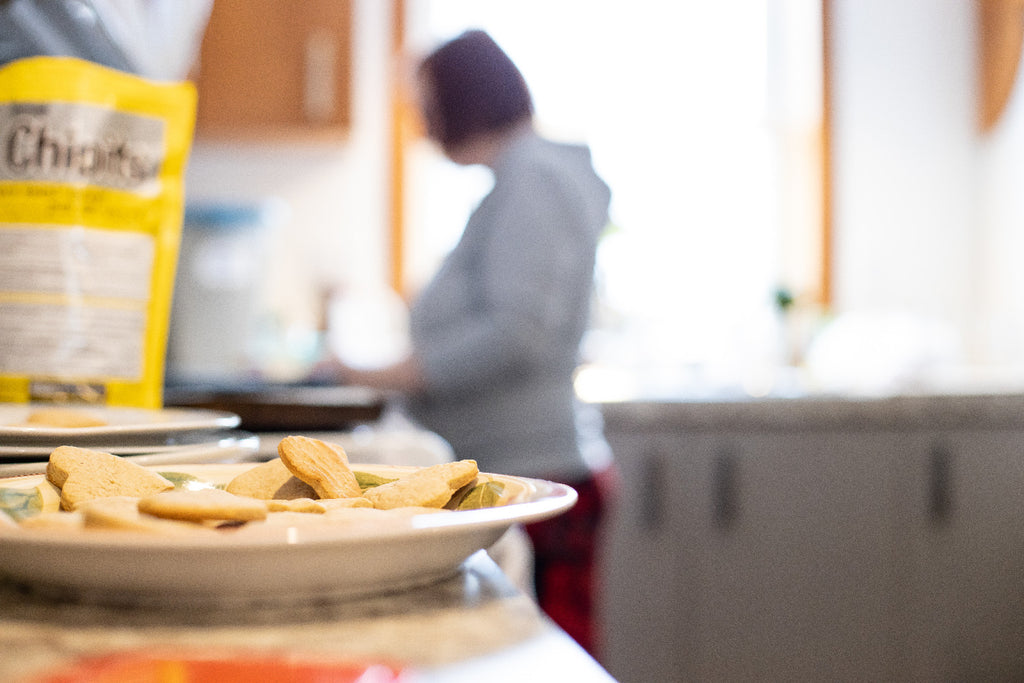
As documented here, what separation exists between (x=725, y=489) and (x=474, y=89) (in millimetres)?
1080

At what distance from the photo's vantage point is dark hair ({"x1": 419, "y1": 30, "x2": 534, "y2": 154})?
160 centimetres

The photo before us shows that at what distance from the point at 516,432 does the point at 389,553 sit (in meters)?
1.20

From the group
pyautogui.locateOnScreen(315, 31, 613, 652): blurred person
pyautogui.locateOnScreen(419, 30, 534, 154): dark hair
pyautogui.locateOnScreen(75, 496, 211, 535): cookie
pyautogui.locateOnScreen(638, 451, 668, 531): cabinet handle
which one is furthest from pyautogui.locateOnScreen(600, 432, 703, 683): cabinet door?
pyautogui.locateOnScreen(75, 496, 211, 535): cookie

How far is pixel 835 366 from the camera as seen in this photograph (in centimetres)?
267

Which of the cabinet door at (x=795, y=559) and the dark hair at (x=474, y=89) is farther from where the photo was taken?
the cabinet door at (x=795, y=559)

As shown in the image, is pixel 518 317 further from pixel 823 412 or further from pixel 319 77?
pixel 319 77

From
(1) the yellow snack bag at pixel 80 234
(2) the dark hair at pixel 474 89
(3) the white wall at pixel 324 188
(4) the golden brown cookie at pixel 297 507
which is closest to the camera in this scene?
(4) the golden brown cookie at pixel 297 507

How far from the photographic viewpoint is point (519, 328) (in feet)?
4.68

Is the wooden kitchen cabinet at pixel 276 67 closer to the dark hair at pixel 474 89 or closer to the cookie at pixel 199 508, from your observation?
the dark hair at pixel 474 89

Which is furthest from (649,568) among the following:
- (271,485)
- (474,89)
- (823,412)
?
(271,485)

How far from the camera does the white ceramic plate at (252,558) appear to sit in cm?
28

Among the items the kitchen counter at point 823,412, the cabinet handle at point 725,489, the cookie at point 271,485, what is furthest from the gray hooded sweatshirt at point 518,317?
the cookie at point 271,485

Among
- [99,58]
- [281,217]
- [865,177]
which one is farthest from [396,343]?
[99,58]

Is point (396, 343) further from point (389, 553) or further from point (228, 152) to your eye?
point (389, 553)
